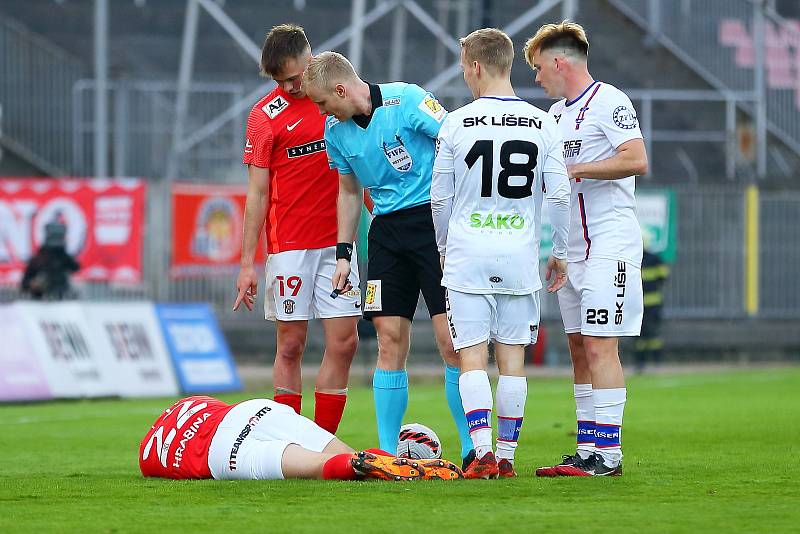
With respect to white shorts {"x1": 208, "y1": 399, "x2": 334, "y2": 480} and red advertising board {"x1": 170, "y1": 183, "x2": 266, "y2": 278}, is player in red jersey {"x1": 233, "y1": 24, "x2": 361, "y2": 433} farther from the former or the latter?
red advertising board {"x1": 170, "y1": 183, "x2": 266, "y2": 278}

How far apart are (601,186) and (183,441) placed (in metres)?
2.54

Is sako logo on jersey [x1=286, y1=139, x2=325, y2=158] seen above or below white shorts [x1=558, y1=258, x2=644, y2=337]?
above

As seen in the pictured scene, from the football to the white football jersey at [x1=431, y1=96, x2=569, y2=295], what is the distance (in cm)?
124

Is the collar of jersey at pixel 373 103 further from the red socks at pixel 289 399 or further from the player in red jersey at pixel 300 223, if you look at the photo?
the red socks at pixel 289 399

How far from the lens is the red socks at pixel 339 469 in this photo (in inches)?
299

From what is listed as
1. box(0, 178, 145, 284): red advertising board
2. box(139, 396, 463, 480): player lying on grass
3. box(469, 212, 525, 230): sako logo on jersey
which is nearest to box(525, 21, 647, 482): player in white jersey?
box(469, 212, 525, 230): sako logo on jersey

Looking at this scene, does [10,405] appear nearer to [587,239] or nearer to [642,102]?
[587,239]

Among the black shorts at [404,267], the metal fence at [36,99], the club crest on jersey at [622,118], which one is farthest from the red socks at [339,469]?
the metal fence at [36,99]

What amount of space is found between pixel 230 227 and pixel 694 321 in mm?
7149

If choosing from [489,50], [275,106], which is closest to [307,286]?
[275,106]

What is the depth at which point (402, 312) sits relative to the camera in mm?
8648

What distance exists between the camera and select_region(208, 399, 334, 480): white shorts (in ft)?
25.9

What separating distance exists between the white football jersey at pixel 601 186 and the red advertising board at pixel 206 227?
1338 centimetres

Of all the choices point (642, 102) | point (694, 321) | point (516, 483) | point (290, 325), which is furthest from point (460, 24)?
point (516, 483)
